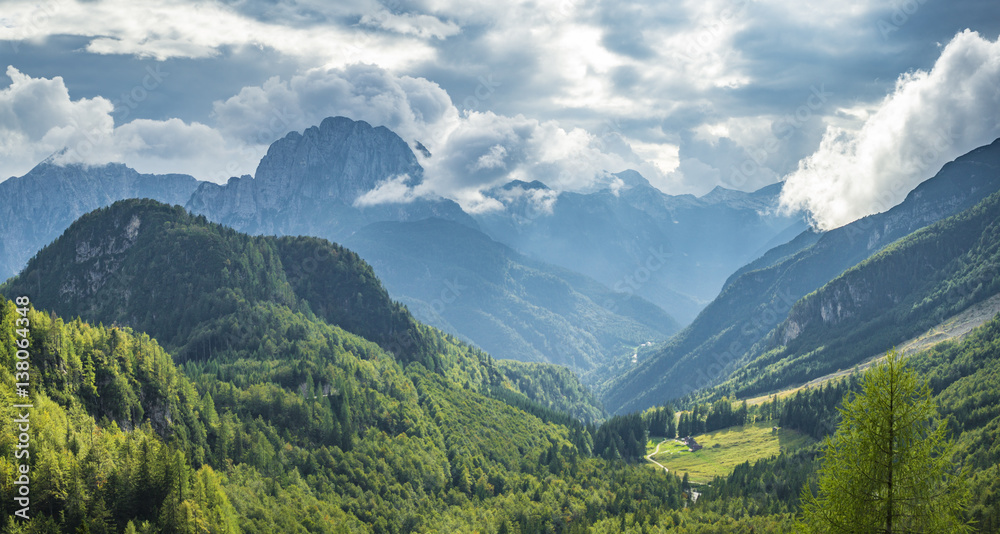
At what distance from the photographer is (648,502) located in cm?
18912

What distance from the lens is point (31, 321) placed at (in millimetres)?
129625

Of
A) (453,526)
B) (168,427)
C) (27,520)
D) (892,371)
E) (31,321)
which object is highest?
(31,321)

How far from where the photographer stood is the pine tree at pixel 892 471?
116 feet

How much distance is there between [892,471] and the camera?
3594cm

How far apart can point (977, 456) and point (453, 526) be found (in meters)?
154

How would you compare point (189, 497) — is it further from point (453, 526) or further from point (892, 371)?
point (892, 371)

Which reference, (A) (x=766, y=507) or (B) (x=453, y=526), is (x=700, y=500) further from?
(B) (x=453, y=526)

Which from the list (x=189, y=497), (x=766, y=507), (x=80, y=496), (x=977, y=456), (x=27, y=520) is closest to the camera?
(x=27, y=520)

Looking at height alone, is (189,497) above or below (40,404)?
below

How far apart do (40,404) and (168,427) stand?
43191 millimetres

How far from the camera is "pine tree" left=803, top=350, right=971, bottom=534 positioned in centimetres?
3547

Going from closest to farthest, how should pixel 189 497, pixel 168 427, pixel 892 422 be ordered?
pixel 892 422
pixel 189 497
pixel 168 427

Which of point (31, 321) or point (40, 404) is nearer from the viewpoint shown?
point (40, 404)

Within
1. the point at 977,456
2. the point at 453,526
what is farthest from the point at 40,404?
the point at 977,456
